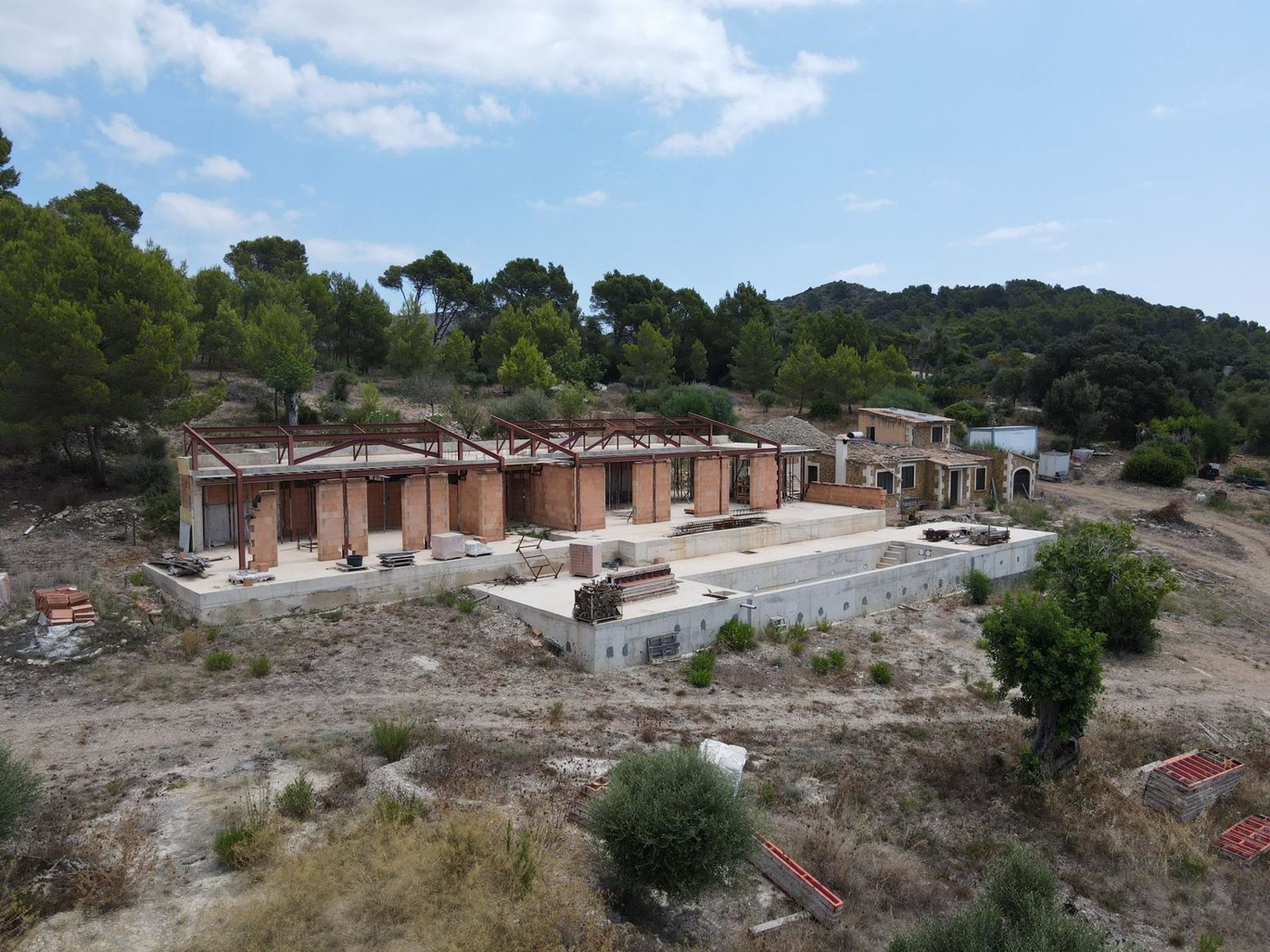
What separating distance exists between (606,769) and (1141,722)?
1060cm

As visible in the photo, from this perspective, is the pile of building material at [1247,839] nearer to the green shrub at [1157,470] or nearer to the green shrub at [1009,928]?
the green shrub at [1009,928]

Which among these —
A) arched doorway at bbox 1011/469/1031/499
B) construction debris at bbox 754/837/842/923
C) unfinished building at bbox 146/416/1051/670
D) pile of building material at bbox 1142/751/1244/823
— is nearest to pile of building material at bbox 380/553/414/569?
unfinished building at bbox 146/416/1051/670

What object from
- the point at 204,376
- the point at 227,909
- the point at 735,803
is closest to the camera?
the point at 227,909

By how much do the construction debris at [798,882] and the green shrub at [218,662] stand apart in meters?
10.0

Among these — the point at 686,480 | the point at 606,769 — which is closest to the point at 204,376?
the point at 686,480

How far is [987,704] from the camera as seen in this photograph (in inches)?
665

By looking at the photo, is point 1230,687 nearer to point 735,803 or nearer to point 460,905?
point 735,803

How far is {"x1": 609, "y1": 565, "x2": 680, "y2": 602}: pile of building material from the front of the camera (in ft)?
61.3

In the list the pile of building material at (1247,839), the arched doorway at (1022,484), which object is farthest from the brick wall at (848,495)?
the pile of building material at (1247,839)

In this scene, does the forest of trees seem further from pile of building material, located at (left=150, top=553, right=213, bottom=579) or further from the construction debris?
the construction debris

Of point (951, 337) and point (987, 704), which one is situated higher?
point (951, 337)

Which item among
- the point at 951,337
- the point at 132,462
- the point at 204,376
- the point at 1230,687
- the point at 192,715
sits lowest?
the point at 1230,687

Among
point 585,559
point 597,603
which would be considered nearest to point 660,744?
point 597,603

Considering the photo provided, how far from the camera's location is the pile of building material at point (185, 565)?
18.7m
